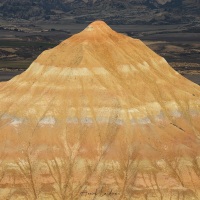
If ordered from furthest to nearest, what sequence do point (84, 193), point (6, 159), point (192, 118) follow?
point (192, 118)
point (6, 159)
point (84, 193)

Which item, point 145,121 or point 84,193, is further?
point 145,121

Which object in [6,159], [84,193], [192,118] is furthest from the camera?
[192,118]

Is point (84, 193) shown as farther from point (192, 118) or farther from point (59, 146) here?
point (192, 118)

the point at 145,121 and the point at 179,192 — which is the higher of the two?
the point at 145,121

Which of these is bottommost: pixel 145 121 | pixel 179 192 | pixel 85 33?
pixel 179 192

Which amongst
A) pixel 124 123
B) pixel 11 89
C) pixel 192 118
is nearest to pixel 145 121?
pixel 124 123

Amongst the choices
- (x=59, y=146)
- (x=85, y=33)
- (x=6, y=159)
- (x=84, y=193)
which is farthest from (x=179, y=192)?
(x=85, y=33)

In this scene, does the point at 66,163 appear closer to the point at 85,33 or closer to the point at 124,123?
the point at 124,123
